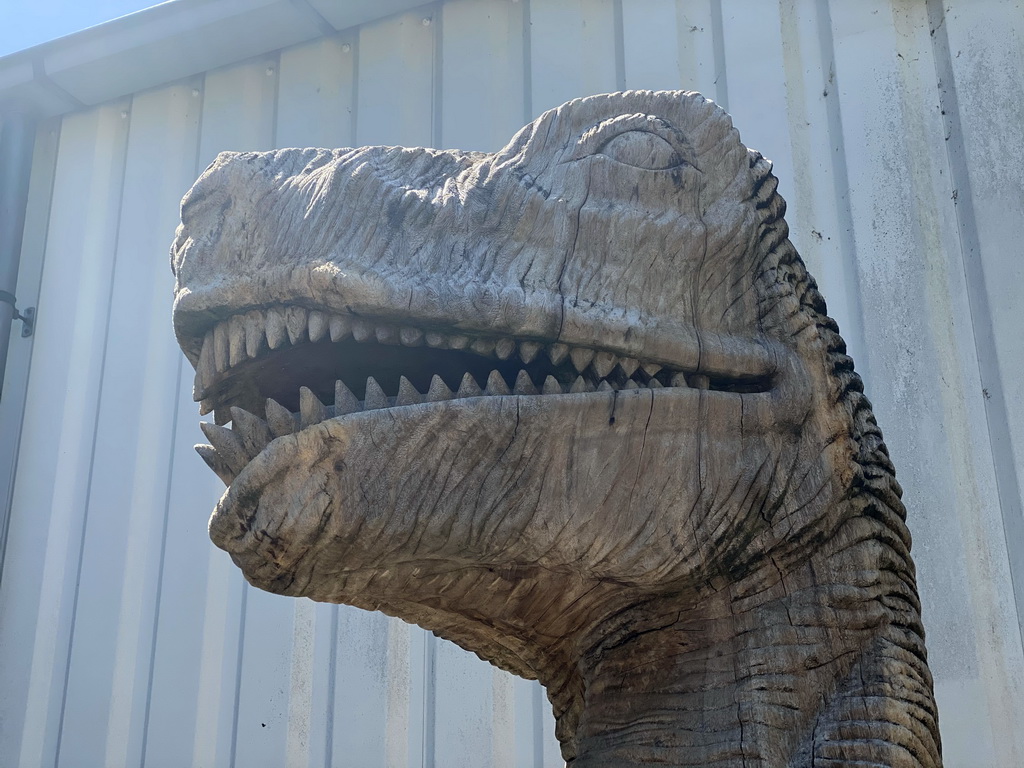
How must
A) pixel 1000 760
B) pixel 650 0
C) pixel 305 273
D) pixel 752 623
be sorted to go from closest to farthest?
1. pixel 305 273
2. pixel 752 623
3. pixel 1000 760
4. pixel 650 0

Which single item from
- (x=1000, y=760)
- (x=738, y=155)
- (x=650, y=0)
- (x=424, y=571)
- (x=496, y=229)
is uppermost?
(x=650, y=0)

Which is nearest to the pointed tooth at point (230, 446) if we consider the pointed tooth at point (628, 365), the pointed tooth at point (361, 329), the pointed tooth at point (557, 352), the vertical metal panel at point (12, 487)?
the pointed tooth at point (361, 329)

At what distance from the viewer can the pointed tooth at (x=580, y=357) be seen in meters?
1.71

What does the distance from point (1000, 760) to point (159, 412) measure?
A: 307 cm

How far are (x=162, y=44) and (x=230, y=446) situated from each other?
3388mm

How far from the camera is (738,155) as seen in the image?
1.99 m

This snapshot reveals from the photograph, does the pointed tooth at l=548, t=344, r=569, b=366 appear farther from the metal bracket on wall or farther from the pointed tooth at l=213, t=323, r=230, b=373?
the metal bracket on wall

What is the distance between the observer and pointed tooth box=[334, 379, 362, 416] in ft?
5.19

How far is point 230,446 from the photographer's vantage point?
5.38 feet

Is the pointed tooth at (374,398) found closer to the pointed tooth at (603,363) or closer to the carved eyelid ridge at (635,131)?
the pointed tooth at (603,363)

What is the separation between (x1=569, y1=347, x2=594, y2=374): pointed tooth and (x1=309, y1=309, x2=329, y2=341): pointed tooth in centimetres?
A: 36

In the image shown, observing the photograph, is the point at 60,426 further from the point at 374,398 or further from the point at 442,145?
the point at 374,398

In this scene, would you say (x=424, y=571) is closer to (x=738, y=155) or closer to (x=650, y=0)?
(x=738, y=155)

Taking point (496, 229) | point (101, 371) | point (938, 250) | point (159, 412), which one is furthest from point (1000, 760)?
point (101, 371)
